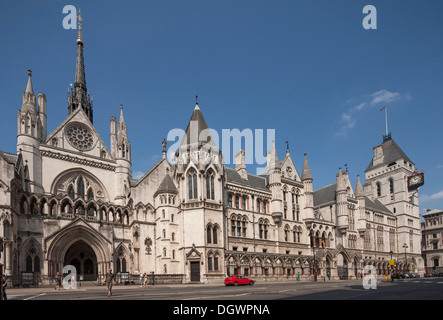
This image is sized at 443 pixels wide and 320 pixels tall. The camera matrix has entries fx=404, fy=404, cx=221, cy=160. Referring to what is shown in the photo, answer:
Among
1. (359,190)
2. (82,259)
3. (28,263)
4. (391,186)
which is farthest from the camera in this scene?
(391,186)

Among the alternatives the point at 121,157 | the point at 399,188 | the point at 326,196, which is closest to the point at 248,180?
the point at 121,157

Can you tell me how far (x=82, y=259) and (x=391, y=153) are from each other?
246ft

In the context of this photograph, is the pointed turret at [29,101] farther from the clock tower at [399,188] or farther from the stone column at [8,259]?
the clock tower at [399,188]

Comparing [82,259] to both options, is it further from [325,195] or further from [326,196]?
[325,195]

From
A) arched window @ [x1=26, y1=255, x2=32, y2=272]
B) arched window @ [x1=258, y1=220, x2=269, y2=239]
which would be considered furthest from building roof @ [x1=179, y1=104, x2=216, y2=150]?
arched window @ [x1=26, y1=255, x2=32, y2=272]

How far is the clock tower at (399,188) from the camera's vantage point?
87438 millimetres

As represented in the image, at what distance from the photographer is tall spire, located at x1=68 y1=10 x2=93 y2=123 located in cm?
→ 5864

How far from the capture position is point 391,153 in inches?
3703

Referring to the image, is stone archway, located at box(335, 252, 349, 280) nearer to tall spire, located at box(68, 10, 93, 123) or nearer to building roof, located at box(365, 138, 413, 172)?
building roof, located at box(365, 138, 413, 172)

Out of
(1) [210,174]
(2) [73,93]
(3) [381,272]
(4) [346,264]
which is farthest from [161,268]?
(3) [381,272]
